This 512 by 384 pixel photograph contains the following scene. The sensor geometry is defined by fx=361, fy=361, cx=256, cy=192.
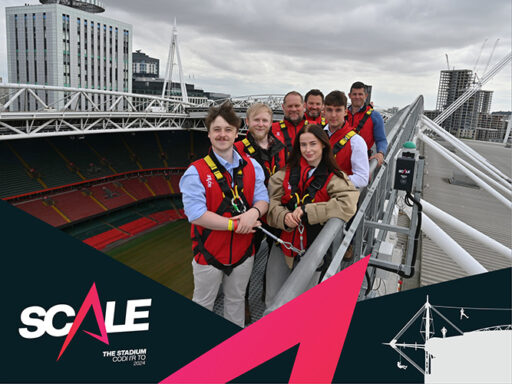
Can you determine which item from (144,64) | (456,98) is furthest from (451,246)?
(144,64)

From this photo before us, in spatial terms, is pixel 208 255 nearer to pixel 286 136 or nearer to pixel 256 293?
pixel 256 293

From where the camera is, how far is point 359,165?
8.75 feet

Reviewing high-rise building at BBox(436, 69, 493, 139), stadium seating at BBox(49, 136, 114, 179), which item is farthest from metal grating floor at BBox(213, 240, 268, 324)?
high-rise building at BBox(436, 69, 493, 139)

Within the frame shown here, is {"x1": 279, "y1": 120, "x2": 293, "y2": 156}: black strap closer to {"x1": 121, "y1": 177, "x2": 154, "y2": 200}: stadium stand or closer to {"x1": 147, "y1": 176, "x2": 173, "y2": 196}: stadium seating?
{"x1": 121, "y1": 177, "x2": 154, "y2": 200}: stadium stand

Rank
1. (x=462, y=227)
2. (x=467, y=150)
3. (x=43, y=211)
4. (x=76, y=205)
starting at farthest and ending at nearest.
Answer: (x=76, y=205)
(x=43, y=211)
(x=467, y=150)
(x=462, y=227)

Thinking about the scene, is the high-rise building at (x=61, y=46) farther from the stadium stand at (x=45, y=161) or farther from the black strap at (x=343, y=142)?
the black strap at (x=343, y=142)

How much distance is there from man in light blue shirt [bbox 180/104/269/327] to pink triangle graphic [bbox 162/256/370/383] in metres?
0.76

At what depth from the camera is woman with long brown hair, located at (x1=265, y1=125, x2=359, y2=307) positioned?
212 centimetres

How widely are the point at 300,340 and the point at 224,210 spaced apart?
1.00 metres

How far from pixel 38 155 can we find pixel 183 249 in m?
10.4

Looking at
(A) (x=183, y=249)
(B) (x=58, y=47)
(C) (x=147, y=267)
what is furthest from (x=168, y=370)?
(B) (x=58, y=47)

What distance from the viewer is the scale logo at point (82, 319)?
153 cm

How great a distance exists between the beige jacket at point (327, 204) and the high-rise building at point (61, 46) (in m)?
45.7

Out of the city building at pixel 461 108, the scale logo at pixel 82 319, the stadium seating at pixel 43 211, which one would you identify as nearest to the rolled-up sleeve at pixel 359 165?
the scale logo at pixel 82 319
